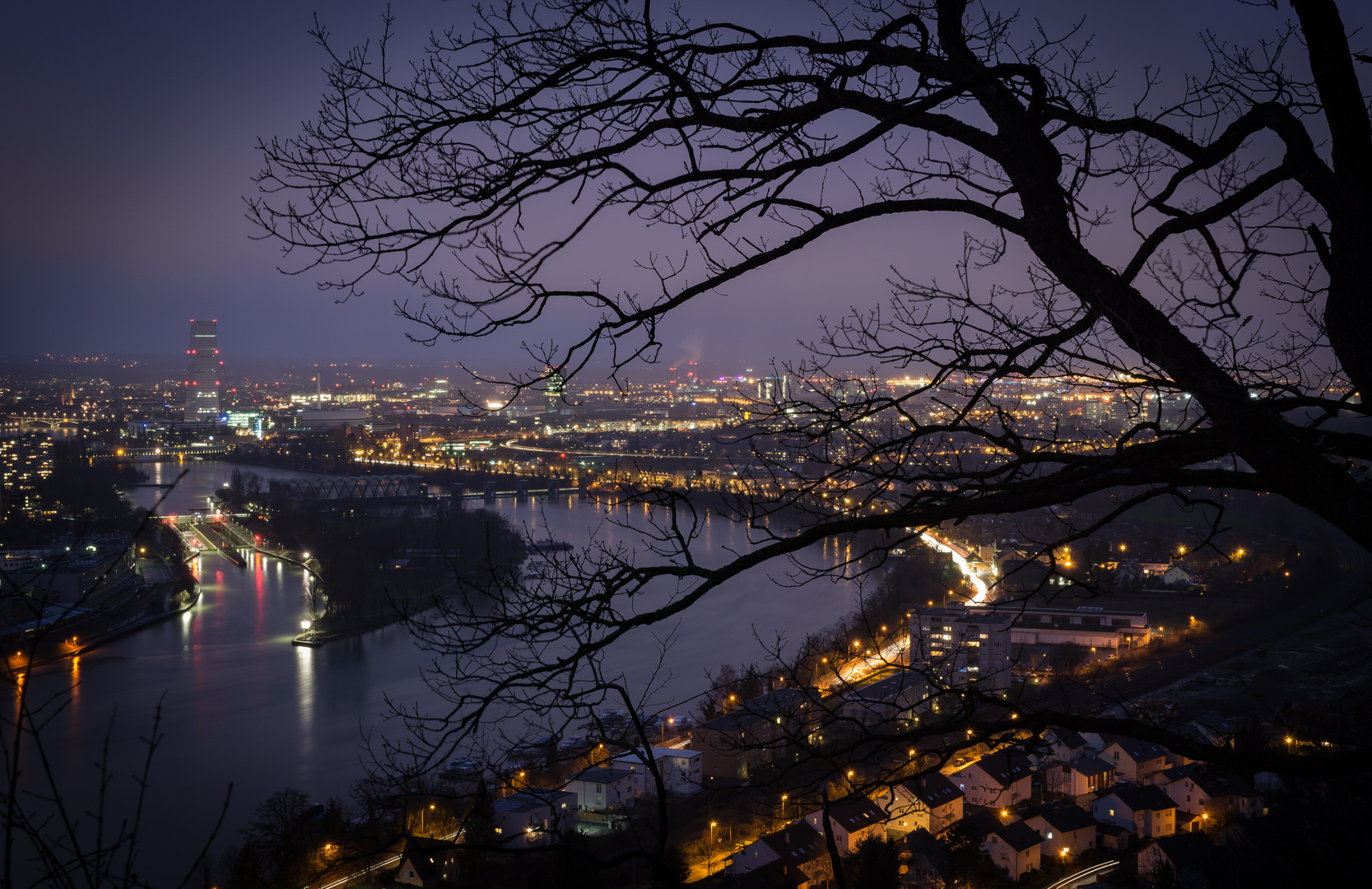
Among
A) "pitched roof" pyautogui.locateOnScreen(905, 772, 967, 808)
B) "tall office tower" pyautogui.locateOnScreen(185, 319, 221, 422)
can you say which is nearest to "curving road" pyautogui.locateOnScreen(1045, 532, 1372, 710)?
"pitched roof" pyautogui.locateOnScreen(905, 772, 967, 808)

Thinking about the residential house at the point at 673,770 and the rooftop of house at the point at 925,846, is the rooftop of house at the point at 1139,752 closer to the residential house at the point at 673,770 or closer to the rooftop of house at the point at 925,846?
the rooftop of house at the point at 925,846

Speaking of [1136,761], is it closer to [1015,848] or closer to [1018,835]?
[1018,835]

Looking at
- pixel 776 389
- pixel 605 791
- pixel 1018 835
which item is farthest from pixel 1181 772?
pixel 776 389

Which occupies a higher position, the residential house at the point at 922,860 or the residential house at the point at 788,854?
the residential house at the point at 788,854

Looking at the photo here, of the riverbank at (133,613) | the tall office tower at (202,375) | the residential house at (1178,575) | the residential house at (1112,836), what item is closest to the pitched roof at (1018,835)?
the residential house at (1112,836)

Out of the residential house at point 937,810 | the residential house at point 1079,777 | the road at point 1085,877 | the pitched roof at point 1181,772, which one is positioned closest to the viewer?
the road at point 1085,877

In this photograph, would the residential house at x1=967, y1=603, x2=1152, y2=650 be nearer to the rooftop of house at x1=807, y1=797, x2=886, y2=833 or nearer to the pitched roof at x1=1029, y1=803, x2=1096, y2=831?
the pitched roof at x1=1029, y1=803, x2=1096, y2=831
